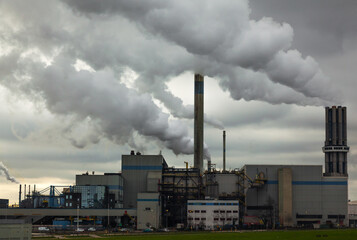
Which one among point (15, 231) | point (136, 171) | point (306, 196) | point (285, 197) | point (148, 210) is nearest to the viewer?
point (15, 231)

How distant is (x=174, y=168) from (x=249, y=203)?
68.4ft

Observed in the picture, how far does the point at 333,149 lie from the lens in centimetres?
15650

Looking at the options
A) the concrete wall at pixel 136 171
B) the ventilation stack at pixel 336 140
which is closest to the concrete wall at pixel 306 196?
the ventilation stack at pixel 336 140

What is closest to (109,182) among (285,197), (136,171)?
(136,171)

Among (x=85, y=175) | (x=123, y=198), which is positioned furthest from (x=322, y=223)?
(x=85, y=175)

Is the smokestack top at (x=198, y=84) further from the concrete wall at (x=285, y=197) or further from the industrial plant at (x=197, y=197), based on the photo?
the concrete wall at (x=285, y=197)

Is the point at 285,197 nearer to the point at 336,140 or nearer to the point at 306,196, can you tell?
the point at 306,196

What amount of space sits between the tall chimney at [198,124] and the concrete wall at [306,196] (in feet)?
42.8

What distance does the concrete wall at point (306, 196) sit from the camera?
5374 inches

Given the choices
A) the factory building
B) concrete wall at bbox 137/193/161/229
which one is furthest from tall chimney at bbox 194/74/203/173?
concrete wall at bbox 137/193/161/229

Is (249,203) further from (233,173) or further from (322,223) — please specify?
(322,223)

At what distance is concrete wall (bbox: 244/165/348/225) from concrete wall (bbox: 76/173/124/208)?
31874 mm

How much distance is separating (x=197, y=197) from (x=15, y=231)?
84043mm

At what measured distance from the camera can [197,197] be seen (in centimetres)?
14038
